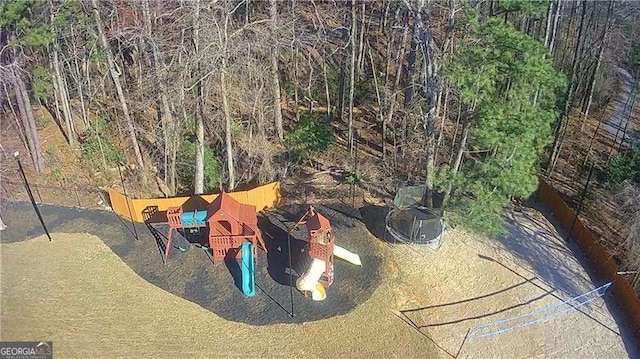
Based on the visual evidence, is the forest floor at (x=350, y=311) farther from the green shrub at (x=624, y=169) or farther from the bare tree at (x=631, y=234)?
the green shrub at (x=624, y=169)

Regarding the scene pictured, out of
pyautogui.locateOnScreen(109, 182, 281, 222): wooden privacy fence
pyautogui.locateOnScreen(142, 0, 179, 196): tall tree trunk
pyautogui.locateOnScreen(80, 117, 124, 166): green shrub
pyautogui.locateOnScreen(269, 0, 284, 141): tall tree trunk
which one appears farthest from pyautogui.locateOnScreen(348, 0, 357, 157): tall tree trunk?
pyautogui.locateOnScreen(80, 117, 124, 166): green shrub

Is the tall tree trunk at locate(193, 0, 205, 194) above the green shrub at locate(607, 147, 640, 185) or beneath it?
above

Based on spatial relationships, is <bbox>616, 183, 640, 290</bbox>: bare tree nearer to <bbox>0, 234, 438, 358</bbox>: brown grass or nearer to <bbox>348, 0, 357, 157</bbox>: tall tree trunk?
<bbox>0, 234, 438, 358</bbox>: brown grass

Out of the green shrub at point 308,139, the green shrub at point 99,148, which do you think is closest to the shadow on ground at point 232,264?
the green shrub at point 99,148

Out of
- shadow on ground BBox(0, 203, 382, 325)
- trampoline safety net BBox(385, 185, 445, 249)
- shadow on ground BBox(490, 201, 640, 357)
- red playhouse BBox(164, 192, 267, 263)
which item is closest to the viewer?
shadow on ground BBox(0, 203, 382, 325)

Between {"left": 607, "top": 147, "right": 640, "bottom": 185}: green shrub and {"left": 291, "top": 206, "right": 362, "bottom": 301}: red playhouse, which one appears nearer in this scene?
Answer: {"left": 291, "top": 206, "right": 362, "bottom": 301}: red playhouse

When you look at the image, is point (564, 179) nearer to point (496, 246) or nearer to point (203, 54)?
point (496, 246)

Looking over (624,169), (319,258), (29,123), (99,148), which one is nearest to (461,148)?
(319,258)
